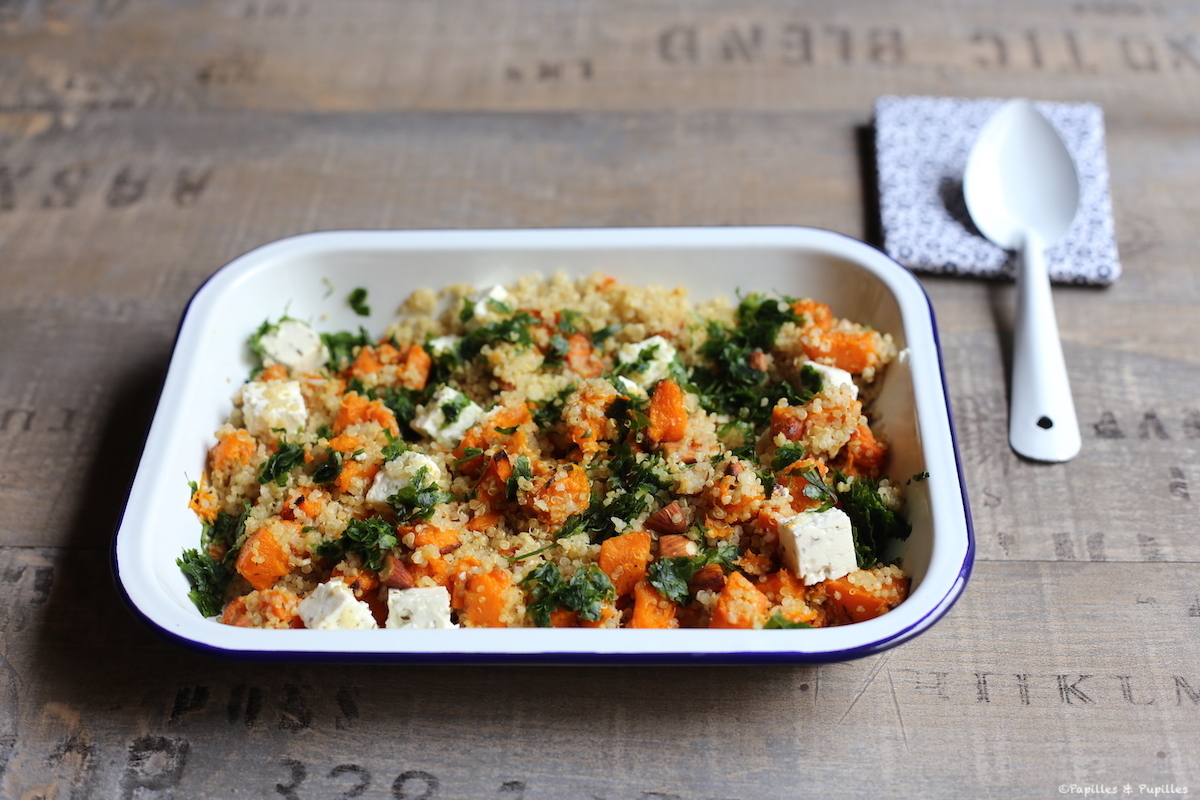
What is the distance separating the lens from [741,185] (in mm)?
3057

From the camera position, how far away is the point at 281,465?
2121mm

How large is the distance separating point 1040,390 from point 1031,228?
60 cm

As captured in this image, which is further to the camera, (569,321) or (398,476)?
(569,321)

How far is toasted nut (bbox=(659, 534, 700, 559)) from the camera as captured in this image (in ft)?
6.28

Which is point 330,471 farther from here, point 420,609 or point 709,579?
point 709,579

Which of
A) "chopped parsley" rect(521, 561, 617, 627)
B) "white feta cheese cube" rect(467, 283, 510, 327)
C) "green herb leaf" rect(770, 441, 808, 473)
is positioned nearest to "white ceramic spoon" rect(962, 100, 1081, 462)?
"green herb leaf" rect(770, 441, 808, 473)

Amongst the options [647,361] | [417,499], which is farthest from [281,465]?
[647,361]

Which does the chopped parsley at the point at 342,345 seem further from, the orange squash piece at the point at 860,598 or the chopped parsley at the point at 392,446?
the orange squash piece at the point at 860,598

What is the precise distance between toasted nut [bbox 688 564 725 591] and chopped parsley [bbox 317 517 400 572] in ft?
2.05

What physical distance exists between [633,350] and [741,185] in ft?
3.38

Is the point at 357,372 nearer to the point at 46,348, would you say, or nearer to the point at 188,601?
the point at 188,601

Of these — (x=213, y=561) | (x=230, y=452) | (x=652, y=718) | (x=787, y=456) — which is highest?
(x=787, y=456)

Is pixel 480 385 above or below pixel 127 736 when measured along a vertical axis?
above

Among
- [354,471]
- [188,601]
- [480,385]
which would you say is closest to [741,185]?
[480,385]
